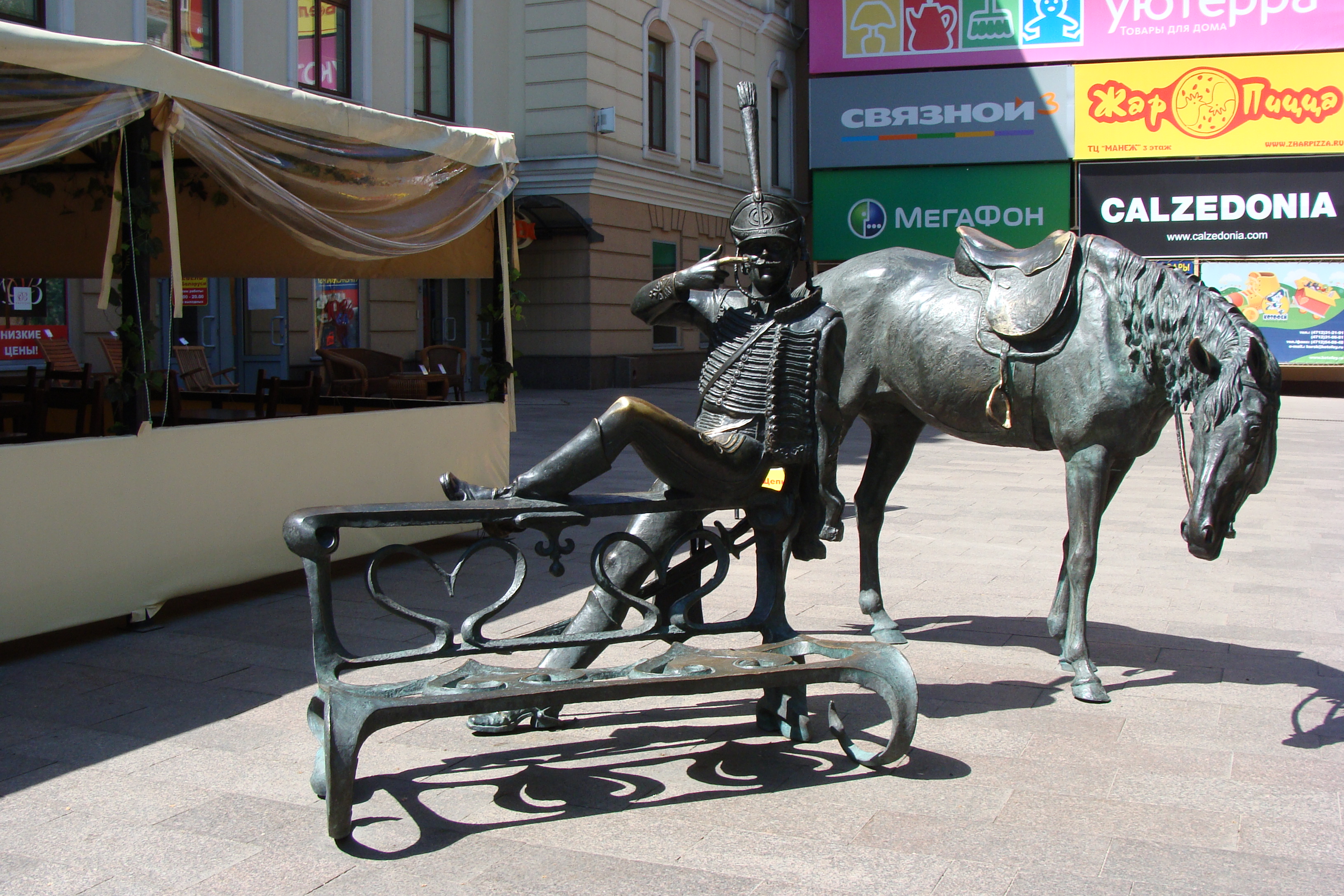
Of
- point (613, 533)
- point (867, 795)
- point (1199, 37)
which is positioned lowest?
point (867, 795)

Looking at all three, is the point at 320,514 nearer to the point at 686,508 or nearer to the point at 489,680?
the point at 489,680

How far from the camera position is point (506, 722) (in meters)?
4.21

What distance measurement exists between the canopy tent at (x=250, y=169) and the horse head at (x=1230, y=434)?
4.74 m

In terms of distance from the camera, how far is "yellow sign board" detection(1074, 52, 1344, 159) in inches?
809

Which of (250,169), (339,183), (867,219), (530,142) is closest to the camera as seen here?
(250,169)

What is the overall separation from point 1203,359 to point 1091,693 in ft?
4.54

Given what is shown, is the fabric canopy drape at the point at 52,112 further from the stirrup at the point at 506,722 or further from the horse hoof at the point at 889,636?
the horse hoof at the point at 889,636

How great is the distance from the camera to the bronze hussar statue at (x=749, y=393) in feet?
13.2

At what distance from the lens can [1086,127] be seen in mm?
21984

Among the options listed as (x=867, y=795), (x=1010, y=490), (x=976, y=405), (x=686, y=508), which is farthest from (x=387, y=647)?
(x=1010, y=490)

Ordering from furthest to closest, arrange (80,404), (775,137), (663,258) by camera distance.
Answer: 1. (775,137)
2. (663,258)
3. (80,404)

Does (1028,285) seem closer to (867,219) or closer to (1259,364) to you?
(1259,364)

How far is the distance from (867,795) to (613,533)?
3.86 ft

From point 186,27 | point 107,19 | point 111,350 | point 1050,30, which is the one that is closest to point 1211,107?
point 1050,30
